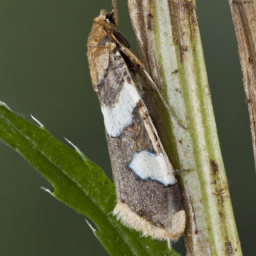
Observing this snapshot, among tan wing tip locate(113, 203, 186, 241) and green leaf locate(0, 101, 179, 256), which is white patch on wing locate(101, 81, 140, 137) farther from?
tan wing tip locate(113, 203, 186, 241)

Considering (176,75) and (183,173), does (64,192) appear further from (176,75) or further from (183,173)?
(176,75)

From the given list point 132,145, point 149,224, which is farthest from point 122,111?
point 149,224

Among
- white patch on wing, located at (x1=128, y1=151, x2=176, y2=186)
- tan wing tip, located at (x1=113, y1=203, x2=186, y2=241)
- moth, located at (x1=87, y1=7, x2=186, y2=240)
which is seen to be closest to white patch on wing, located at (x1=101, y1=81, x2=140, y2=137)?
moth, located at (x1=87, y1=7, x2=186, y2=240)

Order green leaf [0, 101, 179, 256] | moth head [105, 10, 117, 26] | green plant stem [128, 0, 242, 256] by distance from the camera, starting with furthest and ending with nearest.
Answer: moth head [105, 10, 117, 26]
green leaf [0, 101, 179, 256]
green plant stem [128, 0, 242, 256]

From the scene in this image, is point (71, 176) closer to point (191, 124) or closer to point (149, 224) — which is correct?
point (149, 224)

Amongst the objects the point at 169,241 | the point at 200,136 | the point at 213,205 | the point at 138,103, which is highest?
the point at 138,103

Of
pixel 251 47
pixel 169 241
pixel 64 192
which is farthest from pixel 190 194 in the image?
pixel 251 47
